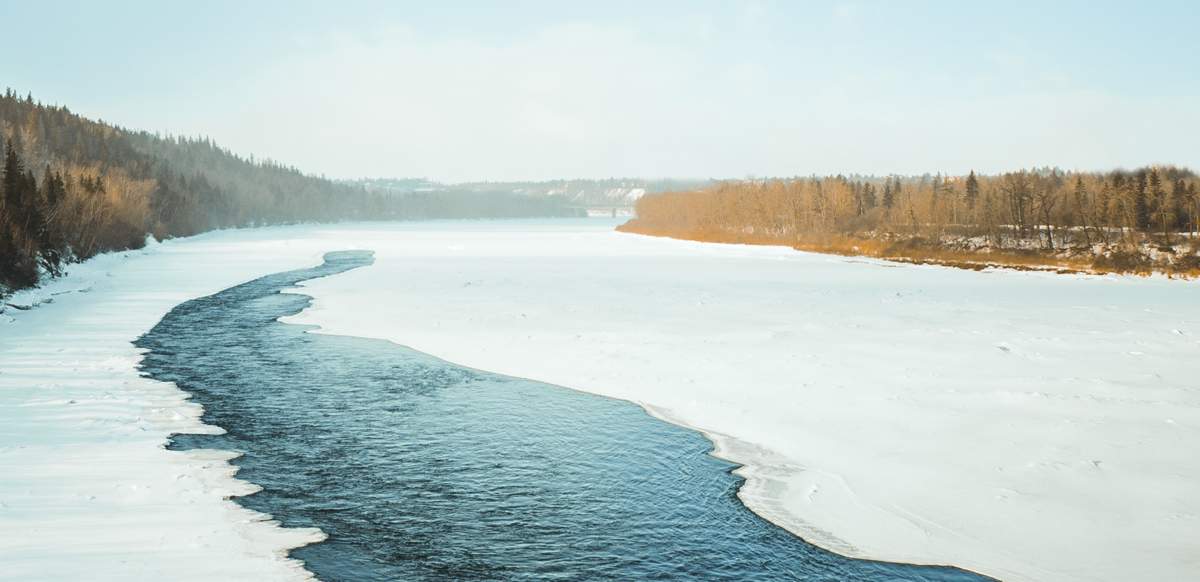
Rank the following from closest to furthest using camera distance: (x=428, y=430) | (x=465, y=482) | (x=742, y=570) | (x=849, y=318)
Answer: (x=742, y=570)
(x=465, y=482)
(x=428, y=430)
(x=849, y=318)

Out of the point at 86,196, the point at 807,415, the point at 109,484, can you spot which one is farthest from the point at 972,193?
the point at 109,484

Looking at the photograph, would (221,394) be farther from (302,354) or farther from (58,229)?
(58,229)

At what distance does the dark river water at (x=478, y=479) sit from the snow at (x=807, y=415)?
52 centimetres

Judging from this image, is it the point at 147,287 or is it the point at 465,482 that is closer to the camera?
the point at 465,482

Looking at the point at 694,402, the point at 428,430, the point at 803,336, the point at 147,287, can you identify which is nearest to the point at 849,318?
the point at 803,336

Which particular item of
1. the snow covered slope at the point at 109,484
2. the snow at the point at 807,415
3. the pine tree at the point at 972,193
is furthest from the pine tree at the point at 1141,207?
the snow covered slope at the point at 109,484

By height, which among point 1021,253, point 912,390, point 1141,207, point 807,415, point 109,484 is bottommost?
point 807,415

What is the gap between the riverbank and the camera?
159ft

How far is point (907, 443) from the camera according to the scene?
12.7m

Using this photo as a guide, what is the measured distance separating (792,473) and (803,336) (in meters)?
11.3

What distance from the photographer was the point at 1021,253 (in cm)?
5975

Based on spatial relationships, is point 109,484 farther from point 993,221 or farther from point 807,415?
point 993,221

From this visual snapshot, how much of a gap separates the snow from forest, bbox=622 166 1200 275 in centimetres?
2435

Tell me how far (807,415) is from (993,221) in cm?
7536
